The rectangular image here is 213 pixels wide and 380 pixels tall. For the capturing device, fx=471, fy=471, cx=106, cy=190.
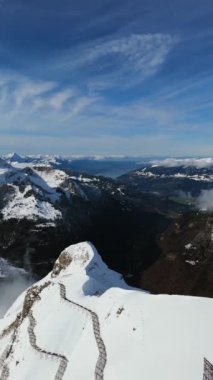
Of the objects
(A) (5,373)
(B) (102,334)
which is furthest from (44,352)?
(B) (102,334)

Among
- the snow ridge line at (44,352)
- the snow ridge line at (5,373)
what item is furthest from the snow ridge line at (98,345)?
the snow ridge line at (5,373)

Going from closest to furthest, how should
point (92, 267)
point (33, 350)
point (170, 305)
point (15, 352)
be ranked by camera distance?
point (170, 305) < point (33, 350) < point (15, 352) < point (92, 267)

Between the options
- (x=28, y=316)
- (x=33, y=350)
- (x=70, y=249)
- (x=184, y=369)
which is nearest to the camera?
(x=184, y=369)

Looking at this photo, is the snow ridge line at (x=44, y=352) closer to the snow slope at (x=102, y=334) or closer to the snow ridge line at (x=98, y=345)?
the snow slope at (x=102, y=334)

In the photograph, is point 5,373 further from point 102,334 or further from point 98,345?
point 98,345

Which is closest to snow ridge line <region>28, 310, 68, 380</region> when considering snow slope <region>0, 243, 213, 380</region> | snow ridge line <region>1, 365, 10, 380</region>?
snow slope <region>0, 243, 213, 380</region>

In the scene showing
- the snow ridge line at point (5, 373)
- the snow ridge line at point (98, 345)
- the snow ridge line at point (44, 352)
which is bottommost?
the snow ridge line at point (5, 373)

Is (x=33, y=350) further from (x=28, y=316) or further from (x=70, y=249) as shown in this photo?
(x=70, y=249)

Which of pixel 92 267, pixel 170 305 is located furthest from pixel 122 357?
pixel 92 267
